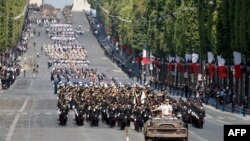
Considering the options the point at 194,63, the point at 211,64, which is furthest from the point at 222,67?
the point at 194,63

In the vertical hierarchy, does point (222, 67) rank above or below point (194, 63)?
above

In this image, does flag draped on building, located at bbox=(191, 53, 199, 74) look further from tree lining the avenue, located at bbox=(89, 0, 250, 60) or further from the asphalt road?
the asphalt road

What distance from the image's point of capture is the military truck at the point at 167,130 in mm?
52000

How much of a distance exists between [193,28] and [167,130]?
9029 cm

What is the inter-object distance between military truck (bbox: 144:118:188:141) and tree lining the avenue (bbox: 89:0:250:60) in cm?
4663

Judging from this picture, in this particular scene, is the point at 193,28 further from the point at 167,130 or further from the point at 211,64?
the point at 167,130

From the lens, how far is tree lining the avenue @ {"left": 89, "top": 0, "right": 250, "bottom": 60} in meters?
104

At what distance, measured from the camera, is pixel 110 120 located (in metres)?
71.4

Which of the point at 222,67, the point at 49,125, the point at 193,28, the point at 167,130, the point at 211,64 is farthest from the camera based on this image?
the point at 193,28

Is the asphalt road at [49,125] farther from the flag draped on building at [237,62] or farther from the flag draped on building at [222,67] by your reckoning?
the flag draped on building at [222,67]

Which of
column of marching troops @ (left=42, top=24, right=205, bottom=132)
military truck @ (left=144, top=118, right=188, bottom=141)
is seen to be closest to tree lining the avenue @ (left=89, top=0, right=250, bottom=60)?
column of marching troops @ (left=42, top=24, right=205, bottom=132)

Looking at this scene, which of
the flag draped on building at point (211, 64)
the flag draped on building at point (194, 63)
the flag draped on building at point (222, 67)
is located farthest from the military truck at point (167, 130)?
the flag draped on building at point (194, 63)

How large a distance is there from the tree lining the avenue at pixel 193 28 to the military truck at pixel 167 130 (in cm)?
4663

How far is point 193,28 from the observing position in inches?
5586
